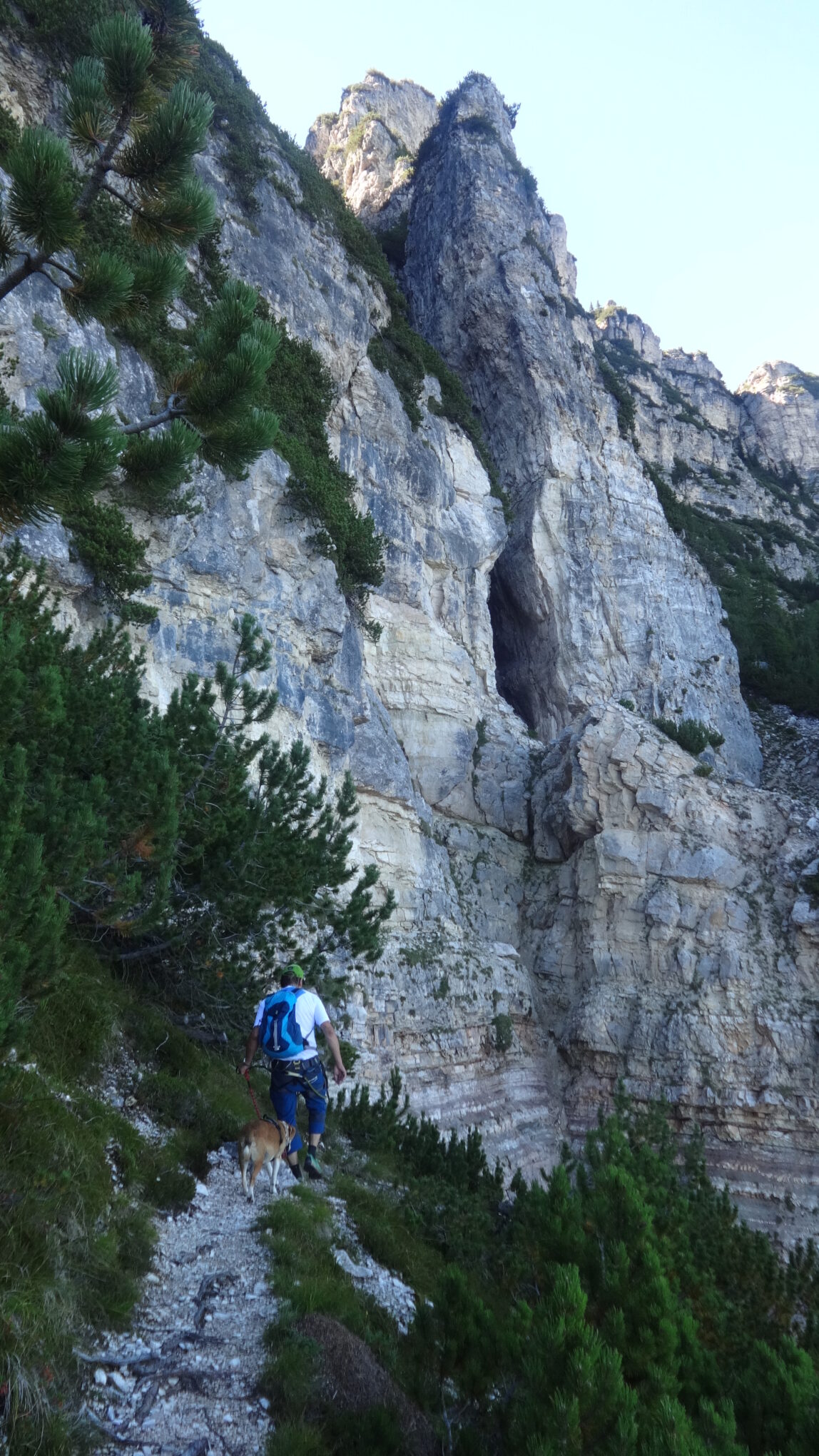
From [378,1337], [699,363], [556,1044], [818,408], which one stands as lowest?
[556,1044]

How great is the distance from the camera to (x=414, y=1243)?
23.3 feet

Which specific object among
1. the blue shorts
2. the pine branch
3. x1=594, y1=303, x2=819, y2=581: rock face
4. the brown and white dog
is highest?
x1=594, y1=303, x2=819, y2=581: rock face

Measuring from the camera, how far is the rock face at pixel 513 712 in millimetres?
16703

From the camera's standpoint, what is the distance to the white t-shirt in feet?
21.4

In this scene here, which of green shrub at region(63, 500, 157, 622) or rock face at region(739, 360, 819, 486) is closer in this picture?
green shrub at region(63, 500, 157, 622)

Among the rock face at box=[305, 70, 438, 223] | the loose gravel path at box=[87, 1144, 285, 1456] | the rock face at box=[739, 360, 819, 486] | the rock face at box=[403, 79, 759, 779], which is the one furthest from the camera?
the rock face at box=[739, 360, 819, 486]

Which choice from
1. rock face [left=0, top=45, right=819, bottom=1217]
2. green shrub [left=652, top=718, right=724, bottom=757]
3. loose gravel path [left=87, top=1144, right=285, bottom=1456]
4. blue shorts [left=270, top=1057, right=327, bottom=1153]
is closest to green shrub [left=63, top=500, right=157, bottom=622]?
rock face [left=0, top=45, right=819, bottom=1217]

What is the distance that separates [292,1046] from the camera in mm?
6477

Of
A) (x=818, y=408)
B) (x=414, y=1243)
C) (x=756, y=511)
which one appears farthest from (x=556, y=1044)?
(x=818, y=408)

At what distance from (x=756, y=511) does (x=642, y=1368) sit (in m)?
44.1

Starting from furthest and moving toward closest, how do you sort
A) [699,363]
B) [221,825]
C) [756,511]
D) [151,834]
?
[699,363]
[756,511]
[221,825]
[151,834]

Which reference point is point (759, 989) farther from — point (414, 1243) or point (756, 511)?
point (756, 511)

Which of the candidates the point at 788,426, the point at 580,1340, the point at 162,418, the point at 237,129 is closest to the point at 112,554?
the point at 162,418

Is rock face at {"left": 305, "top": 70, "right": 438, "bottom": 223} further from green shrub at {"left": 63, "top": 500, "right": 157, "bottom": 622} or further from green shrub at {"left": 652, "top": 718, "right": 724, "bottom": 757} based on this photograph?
green shrub at {"left": 63, "top": 500, "right": 157, "bottom": 622}
